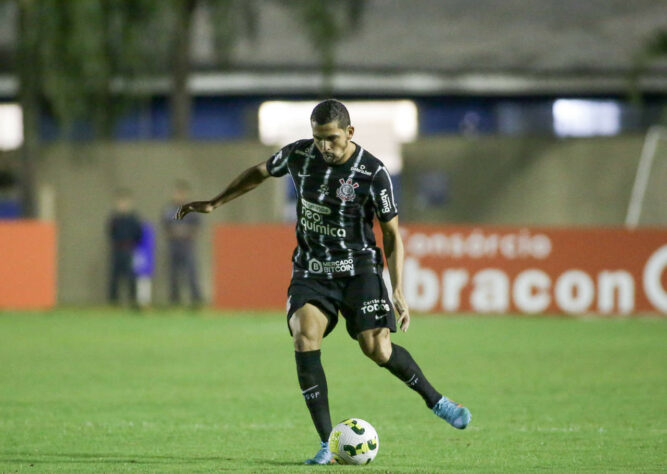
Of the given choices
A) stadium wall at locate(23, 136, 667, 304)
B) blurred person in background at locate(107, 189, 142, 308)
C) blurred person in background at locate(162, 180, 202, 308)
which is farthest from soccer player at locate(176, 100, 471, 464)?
stadium wall at locate(23, 136, 667, 304)

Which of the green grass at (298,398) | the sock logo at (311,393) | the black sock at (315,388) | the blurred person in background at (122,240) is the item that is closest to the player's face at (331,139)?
the black sock at (315,388)

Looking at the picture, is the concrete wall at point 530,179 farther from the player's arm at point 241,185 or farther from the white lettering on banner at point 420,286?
the player's arm at point 241,185

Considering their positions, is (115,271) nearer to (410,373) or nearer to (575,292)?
(575,292)

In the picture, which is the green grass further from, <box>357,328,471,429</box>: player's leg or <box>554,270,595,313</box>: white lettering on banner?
<box>554,270,595,313</box>: white lettering on banner

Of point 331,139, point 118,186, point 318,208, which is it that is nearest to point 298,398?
point 318,208

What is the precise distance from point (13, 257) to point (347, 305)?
1534 cm

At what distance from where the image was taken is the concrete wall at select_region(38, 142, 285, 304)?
24656mm

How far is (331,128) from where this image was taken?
7.46 metres

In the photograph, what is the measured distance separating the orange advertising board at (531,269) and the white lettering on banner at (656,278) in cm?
2

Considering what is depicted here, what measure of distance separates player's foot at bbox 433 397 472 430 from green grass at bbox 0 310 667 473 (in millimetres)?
219

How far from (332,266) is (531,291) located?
13251 millimetres

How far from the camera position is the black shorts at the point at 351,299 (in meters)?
7.82

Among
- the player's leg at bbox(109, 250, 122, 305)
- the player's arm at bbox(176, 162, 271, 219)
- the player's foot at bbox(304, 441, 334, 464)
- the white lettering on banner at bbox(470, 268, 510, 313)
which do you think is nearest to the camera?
the player's foot at bbox(304, 441, 334, 464)

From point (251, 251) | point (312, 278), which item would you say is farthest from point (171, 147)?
point (312, 278)
